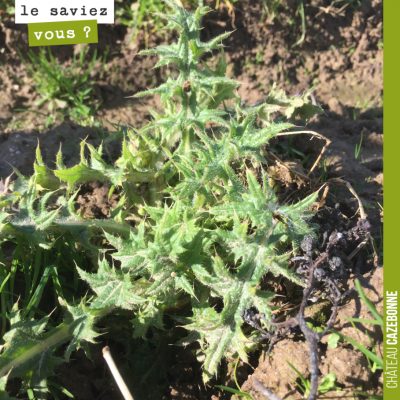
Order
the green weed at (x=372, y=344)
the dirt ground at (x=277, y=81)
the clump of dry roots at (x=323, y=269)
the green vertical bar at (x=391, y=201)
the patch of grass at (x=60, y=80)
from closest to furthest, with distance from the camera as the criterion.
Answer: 1. the green weed at (x=372, y=344)
2. the green vertical bar at (x=391, y=201)
3. the clump of dry roots at (x=323, y=269)
4. the dirt ground at (x=277, y=81)
5. the patch of grass at (x=60, y=80)

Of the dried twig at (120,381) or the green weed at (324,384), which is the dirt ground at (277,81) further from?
the dried twig at (120,381)

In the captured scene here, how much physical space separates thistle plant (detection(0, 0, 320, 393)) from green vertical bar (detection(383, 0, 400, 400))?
526 millimetres

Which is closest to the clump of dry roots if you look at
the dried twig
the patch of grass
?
the dried twig

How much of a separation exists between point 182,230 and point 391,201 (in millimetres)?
1385

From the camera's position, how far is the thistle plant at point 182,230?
2039 millimetres

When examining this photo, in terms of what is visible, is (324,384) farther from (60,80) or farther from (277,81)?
(60,80)

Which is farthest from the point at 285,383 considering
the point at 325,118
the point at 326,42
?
the point at 326,42

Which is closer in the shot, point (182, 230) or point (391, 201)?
point (182, 230)

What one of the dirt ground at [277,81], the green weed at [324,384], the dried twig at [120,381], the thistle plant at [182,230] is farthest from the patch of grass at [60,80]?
the green weed at [324,384]

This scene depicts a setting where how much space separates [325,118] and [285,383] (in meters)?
2.71

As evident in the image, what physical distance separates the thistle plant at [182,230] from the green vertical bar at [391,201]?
20.7 inches

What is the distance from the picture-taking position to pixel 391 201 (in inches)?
95.2

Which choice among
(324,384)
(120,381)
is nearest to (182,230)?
(120,381)

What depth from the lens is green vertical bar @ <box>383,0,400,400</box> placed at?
186cm
